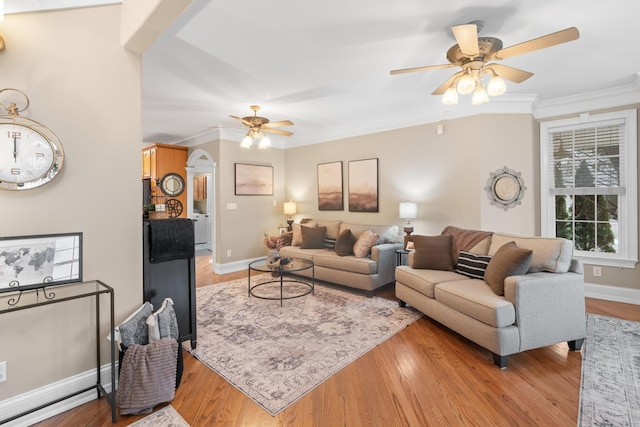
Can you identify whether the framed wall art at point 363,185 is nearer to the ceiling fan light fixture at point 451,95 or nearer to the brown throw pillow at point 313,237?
the brown throw pillow at point 313,237

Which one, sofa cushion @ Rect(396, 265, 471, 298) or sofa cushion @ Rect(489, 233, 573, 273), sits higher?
sofa cushion @ Rect(489, 233, 573, 273)

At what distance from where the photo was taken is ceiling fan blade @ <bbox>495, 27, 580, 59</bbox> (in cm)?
189

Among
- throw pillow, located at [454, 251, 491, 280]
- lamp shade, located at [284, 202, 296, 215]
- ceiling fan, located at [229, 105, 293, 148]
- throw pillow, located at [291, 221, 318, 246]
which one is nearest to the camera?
throw pillow, located at [454, 251, 491, 280]

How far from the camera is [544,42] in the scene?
2.04 meters

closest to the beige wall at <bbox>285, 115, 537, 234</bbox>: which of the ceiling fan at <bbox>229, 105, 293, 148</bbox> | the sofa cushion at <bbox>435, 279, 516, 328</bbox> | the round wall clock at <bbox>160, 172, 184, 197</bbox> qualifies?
the sofa cushion at <bbox>435, 279, 516, 328</bbox>

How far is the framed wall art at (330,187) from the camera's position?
5.65 m

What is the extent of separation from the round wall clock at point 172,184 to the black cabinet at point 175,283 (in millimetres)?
3999

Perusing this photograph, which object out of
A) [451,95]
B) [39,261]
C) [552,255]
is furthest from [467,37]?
[39,261]

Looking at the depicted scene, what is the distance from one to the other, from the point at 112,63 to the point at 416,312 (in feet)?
11.8

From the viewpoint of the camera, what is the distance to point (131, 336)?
194 cm

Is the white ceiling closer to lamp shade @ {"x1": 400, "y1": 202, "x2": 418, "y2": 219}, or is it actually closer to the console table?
lamp shade @ {"x1": 400, "y1": 202, "x2": 418, "y2": 219}

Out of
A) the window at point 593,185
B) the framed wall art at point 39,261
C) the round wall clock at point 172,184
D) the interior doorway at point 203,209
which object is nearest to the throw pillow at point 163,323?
the framed wall art at point 39,261

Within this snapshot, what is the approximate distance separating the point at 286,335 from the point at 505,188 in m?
3.38

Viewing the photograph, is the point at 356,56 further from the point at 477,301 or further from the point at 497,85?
the point at 477,301
